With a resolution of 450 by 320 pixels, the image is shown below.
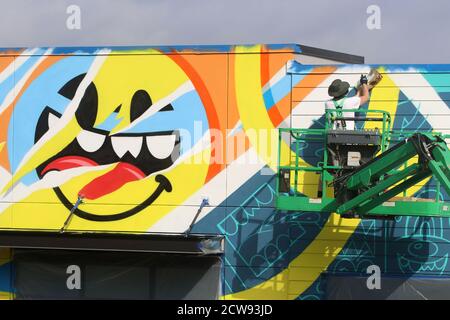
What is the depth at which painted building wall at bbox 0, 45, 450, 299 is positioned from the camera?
7.72 metres

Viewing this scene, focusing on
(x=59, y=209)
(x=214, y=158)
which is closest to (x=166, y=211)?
(x=214, y=158)

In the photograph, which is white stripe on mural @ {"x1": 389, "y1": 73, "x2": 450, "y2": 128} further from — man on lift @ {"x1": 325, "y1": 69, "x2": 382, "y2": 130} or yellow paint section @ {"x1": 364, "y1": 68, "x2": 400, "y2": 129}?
man on lift @ {"x1": 325, "y1": 69, "x2": 382, "y2": 130}

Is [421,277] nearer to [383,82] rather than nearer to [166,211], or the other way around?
[383,82]

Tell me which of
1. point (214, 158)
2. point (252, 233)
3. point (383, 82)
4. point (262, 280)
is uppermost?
point (383, 82)

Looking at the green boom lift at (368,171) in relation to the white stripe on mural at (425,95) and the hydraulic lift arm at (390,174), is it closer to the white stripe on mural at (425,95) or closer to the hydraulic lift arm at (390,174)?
the hydraulic lift arm at (390,174)

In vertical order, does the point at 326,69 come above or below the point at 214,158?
above

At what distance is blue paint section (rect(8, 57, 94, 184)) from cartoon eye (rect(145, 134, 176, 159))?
49.8 inches

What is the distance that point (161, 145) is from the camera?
8125 mm

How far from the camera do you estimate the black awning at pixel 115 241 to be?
7.61 meters

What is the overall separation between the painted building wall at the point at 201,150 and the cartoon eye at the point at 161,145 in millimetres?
16

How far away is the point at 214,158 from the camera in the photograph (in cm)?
801

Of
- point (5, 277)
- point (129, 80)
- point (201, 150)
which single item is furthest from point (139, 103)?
point (5, 277)

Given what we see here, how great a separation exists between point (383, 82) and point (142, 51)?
304 cm

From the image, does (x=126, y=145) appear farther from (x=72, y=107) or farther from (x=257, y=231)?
(x=257, y=231)
